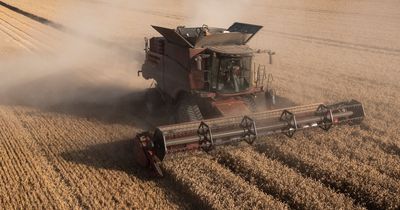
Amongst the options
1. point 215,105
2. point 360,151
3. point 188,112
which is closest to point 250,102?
point 215,105

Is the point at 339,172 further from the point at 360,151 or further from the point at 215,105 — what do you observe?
the point at 215,105

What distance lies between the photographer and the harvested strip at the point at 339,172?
23.1ft

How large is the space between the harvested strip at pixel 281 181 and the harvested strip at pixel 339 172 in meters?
0.29

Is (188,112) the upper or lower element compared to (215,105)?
lower

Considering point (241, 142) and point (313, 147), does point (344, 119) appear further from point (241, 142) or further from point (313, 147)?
point (241, 142)

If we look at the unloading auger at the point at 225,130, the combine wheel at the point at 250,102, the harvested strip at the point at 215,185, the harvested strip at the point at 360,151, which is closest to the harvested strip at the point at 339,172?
the harvested strip at the point at 360,151

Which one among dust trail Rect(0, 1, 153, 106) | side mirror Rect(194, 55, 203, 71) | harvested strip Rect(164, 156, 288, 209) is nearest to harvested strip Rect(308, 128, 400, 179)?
harvested strip Rect(164, 156, 288, 209)

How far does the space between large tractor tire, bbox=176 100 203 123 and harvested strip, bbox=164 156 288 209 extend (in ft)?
4.04

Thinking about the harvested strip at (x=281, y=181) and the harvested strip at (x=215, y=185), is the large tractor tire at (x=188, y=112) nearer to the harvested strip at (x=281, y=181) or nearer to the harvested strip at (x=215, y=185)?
the harvested strip at (x=281, y=181)

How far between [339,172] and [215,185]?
2.49 metres

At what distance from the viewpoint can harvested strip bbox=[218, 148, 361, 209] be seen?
6.86 meters

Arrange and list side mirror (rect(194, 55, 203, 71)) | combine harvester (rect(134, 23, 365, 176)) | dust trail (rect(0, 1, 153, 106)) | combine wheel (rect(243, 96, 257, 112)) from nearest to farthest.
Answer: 1. combine harvester (rect(134, 23, 365, 176))
2. side mirror (rect(194, 55, 203, 71))
3. combine wheel (rect(243, 96, 257, 112))
4. dust trail (rect(0, 1, 153, 106))

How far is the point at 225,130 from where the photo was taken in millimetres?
8578

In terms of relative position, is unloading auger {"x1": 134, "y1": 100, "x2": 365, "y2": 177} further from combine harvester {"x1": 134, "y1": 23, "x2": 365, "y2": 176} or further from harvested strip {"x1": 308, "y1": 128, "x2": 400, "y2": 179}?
harvested strip {"x1": 308, "y1": 128, "x2": 400, "y2": 179}
